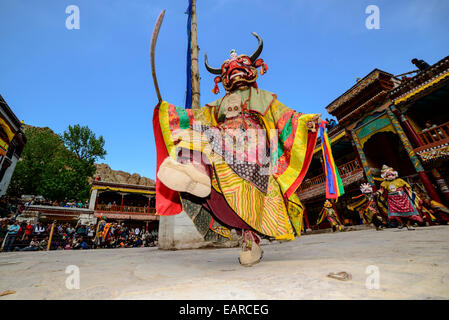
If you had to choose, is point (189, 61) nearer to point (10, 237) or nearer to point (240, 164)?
point (240, 164)

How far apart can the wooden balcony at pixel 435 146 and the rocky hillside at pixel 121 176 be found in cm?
5116

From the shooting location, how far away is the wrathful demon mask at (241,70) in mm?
2319

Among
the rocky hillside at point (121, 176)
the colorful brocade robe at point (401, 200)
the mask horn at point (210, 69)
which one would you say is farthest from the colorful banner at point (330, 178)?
the rocky hillside at point (121, 176)

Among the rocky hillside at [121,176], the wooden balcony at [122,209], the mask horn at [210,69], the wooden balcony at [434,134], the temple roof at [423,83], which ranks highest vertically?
the rocky hillside at [121,176]

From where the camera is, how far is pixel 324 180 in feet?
38.1

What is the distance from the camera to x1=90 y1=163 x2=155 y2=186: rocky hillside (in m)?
Result: 50.9

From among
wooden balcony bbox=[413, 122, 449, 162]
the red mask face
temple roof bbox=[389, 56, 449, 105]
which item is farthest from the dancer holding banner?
temple roof bbox=[389, 56, 449, 105]

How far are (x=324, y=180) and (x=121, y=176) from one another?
5303 cm

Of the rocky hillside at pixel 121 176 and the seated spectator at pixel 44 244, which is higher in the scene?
the rocky hillside at pixel 121 176

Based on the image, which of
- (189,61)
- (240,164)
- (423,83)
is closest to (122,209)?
(189,61)

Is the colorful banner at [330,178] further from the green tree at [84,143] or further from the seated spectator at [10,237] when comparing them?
the green tree at [84,143]

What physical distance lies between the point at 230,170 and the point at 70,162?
24.9 m
